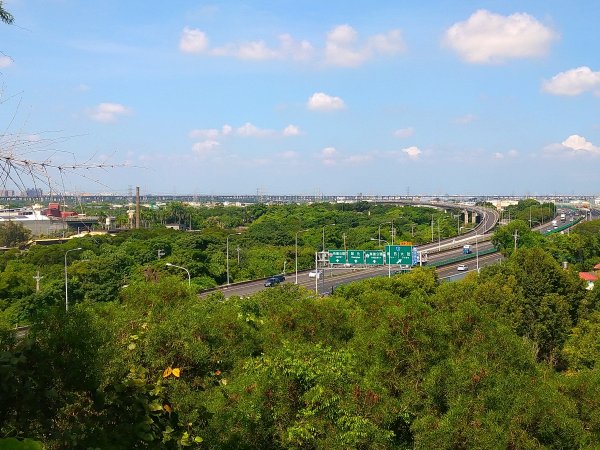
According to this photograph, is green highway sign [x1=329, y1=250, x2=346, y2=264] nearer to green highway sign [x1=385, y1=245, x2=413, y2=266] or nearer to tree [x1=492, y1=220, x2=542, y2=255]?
green highway sign [x1=385, y1=245, x2=413, y2=266]

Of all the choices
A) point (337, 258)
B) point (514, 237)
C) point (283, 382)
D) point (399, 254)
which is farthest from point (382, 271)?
point (283, 382)

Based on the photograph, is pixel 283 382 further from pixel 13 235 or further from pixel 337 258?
pixel 13 235

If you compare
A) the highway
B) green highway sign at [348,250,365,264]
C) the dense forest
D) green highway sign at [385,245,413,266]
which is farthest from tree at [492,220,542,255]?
the dense forest

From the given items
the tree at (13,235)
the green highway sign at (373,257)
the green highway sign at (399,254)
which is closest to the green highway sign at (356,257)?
the green highway sign at (373,257)

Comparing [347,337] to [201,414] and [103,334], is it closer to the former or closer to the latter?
[201,414]

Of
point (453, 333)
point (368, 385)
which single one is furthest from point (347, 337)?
point (368, 385)
